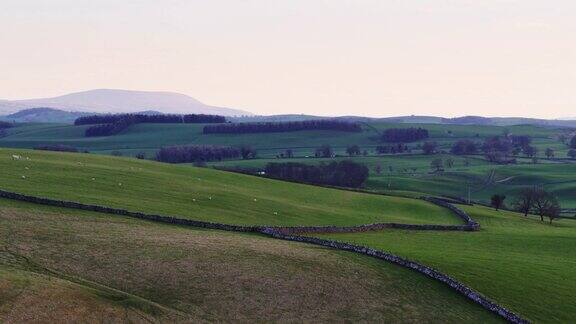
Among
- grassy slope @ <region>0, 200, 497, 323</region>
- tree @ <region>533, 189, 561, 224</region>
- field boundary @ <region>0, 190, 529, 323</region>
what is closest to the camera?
grassy slope @ <region>0, 200, 497, 323</region>

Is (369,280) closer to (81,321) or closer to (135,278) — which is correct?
(135,278)

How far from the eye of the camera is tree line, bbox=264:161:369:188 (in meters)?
154

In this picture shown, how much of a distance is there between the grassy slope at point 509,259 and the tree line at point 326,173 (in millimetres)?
66613

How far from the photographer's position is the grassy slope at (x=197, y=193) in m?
70.4

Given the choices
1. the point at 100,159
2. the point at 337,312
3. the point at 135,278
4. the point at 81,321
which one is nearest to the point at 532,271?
the point at 337,312

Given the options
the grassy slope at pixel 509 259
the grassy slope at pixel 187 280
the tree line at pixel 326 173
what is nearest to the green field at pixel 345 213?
the grassy slope at pixel 509 259

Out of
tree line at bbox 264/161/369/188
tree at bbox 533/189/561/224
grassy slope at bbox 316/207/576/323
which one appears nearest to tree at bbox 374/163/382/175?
tree line at bbox 264/161/369/188

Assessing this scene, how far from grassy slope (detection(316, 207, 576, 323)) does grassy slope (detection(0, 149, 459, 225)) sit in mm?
10742

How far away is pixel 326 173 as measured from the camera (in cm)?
16112

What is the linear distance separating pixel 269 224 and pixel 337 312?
1072 inches

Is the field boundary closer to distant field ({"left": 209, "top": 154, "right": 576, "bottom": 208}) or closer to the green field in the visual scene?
the green field

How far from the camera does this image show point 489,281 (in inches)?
2089

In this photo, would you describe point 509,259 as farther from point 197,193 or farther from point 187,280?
point 197,193

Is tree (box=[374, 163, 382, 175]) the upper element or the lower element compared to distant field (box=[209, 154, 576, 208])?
upper
